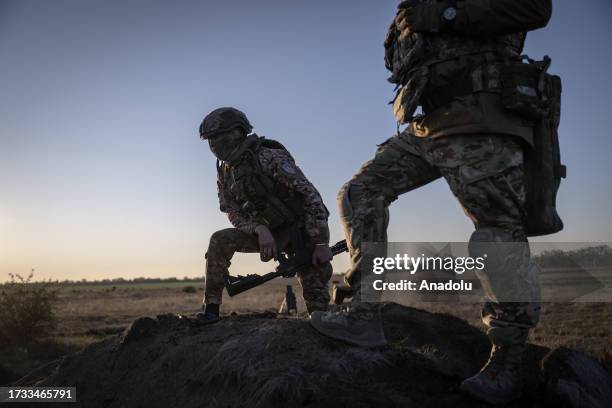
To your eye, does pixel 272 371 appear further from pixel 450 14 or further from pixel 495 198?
pixel 450 14

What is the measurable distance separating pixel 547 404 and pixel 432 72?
2277mm

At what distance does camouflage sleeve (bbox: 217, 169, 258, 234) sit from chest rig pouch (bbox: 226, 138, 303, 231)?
0.09 metres

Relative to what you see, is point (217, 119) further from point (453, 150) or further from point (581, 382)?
point (581, 382)

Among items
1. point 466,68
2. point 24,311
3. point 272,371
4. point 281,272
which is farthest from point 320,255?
point 24,311

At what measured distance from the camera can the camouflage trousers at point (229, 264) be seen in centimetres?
597

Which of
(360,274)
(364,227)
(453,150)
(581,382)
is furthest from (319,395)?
(581,382)

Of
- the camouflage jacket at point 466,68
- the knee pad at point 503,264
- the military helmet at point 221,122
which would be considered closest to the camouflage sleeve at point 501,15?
the camouflage jacket at point 466,68

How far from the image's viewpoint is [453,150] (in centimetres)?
310

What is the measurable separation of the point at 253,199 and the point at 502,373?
3750 millimetres

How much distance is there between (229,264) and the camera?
6.13 m

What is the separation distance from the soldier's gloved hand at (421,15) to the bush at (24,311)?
50.1ft

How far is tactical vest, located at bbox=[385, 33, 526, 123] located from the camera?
10.6ft

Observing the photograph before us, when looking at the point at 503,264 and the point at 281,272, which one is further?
the point at 281,272

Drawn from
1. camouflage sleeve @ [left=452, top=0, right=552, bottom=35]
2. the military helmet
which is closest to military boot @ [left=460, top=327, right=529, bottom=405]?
camouflage sleeve @ [left=452, top=0, right=552, bottom=35]
